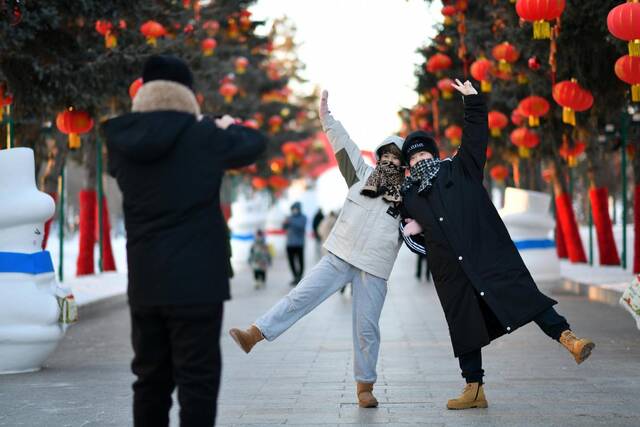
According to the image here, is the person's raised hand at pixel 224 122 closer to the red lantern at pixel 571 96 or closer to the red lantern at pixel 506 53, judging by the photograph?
the red lantern at pixel 571 96

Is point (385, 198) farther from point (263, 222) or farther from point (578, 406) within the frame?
point (263, 222)

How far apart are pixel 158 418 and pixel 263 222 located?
124 ft

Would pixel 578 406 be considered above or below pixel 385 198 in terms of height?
below

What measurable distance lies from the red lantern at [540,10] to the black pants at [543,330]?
22.1 ft

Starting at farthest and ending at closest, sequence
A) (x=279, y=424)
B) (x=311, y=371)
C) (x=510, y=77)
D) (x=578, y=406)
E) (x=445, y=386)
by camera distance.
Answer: (x=510, y=77), (x=311, y=371), (x=445, y=386), (x=578, y=406), (x=279, y=424)

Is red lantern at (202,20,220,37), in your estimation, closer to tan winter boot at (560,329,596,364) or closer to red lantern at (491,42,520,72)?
red lantern at (491,42,520,72)

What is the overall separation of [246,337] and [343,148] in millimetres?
1570

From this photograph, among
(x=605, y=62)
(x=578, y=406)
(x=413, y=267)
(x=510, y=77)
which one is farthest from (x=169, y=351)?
(x=413, y=267)

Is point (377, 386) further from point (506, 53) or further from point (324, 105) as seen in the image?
point (506, 53)

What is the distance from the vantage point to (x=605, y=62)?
17.6 meters

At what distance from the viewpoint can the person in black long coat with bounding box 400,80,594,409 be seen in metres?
8.08

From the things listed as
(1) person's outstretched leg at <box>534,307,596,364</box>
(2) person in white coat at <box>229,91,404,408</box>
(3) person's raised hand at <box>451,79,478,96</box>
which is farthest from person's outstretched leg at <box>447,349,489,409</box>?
(3) person's raised hand at <box>451,79,478,96</box>

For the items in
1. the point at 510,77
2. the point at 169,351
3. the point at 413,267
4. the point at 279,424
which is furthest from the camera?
the point at 413,267

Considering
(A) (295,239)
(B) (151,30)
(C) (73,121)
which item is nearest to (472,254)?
(C) (73,121)
